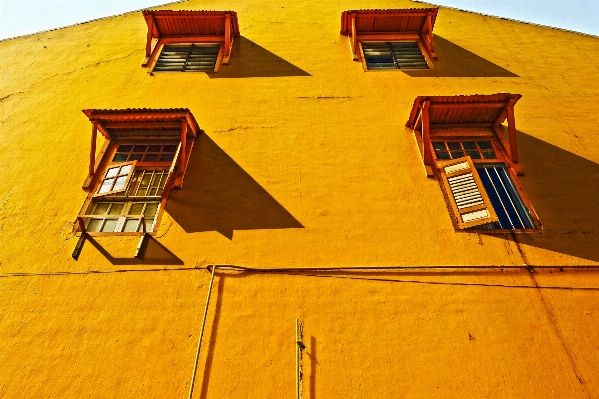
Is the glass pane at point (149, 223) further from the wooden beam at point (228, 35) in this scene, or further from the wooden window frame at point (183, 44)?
the wooden beam at point (228, 35)

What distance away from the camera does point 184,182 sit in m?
6.55

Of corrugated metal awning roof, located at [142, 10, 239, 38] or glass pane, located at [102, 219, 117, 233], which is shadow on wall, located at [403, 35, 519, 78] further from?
glass pane, located at [102, 219, 117, 233]

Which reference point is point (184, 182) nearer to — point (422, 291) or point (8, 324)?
point (8, 324)

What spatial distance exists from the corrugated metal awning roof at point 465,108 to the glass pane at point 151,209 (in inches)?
191

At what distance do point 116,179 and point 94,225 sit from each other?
92 cm

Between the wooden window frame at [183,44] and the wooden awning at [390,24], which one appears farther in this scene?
the wooden awning at [390,24]

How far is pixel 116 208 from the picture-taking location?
246 inches

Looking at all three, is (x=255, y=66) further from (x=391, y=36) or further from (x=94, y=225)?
(x=94, y=225)

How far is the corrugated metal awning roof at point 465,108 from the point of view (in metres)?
6.79

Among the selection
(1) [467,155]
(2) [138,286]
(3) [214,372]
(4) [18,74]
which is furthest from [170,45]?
(3) [214,372]

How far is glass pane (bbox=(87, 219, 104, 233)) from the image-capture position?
19.7 ft

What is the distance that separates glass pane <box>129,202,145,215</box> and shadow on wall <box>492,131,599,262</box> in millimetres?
5814

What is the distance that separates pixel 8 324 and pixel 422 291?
5503mm

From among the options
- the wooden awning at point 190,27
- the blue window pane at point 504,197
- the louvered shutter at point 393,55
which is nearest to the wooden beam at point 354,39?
the louvered shutter at point 393,55
